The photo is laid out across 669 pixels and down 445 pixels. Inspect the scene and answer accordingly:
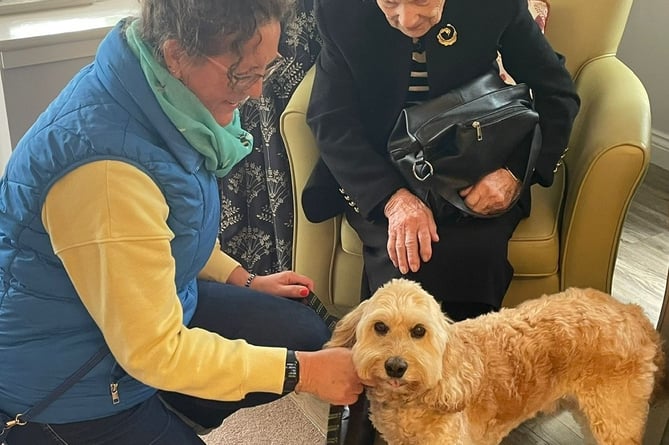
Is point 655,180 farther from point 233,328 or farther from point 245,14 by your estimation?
point 245,14

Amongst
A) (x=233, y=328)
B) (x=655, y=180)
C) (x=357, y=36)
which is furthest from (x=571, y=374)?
(x=655, y=180)

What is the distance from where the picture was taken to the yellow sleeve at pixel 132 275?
1.00 meters

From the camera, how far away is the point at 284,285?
1.55m

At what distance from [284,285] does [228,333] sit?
17 centimetres

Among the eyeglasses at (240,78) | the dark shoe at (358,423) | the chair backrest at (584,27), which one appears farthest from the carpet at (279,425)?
the chair backrest at (584,27)

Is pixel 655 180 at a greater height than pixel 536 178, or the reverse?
pixel 536 178

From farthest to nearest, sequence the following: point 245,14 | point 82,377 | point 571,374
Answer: point 571,374 < point 82,377 < point 245,14

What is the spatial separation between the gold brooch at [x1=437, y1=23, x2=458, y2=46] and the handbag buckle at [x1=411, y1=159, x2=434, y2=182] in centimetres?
28

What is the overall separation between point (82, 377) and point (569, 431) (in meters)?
1.21

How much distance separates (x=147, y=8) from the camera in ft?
3.49

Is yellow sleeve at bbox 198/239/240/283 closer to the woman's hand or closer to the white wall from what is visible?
the woman's hand

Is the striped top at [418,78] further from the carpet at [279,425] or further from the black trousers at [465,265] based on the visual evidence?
the carpet at [279,425]

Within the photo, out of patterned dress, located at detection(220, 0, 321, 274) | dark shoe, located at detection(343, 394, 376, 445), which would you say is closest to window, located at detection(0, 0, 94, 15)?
patterned dress, located at detection(220, 0, 321, 274)

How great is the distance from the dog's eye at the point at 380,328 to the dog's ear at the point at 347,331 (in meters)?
0.05
